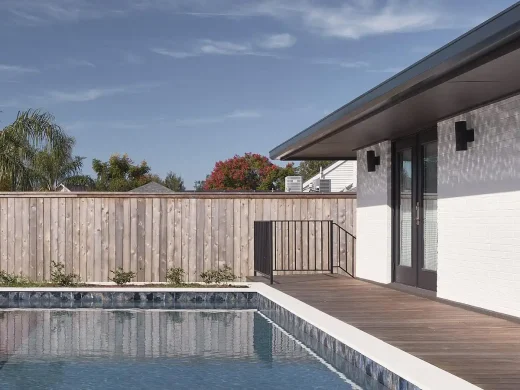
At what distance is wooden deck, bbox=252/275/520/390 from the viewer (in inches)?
215

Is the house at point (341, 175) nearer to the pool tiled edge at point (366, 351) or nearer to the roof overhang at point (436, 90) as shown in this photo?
the roof overhang at point (436, 90)

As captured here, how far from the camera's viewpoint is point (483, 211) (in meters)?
8.59

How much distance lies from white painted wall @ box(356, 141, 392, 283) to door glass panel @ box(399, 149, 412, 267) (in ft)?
1.24

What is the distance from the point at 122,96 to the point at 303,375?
3513 centimetres

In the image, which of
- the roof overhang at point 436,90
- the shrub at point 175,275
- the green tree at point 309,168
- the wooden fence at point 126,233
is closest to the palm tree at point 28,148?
the wooden fence at point 126,233

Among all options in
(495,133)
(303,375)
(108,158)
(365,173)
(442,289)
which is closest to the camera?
(303,375)

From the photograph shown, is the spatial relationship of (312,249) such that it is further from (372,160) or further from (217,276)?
(372,160)

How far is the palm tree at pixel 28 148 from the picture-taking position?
1667cm

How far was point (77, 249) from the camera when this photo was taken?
13812 millimetres

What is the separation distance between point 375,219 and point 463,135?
155 inches

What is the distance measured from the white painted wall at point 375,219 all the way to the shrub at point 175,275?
9.66 feet

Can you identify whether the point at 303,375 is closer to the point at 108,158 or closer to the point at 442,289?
the point at 442,289

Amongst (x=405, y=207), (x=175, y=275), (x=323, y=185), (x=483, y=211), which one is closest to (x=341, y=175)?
(x=323, y=185)

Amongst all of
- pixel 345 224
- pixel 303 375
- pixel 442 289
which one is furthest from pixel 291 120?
pixel 303 375
